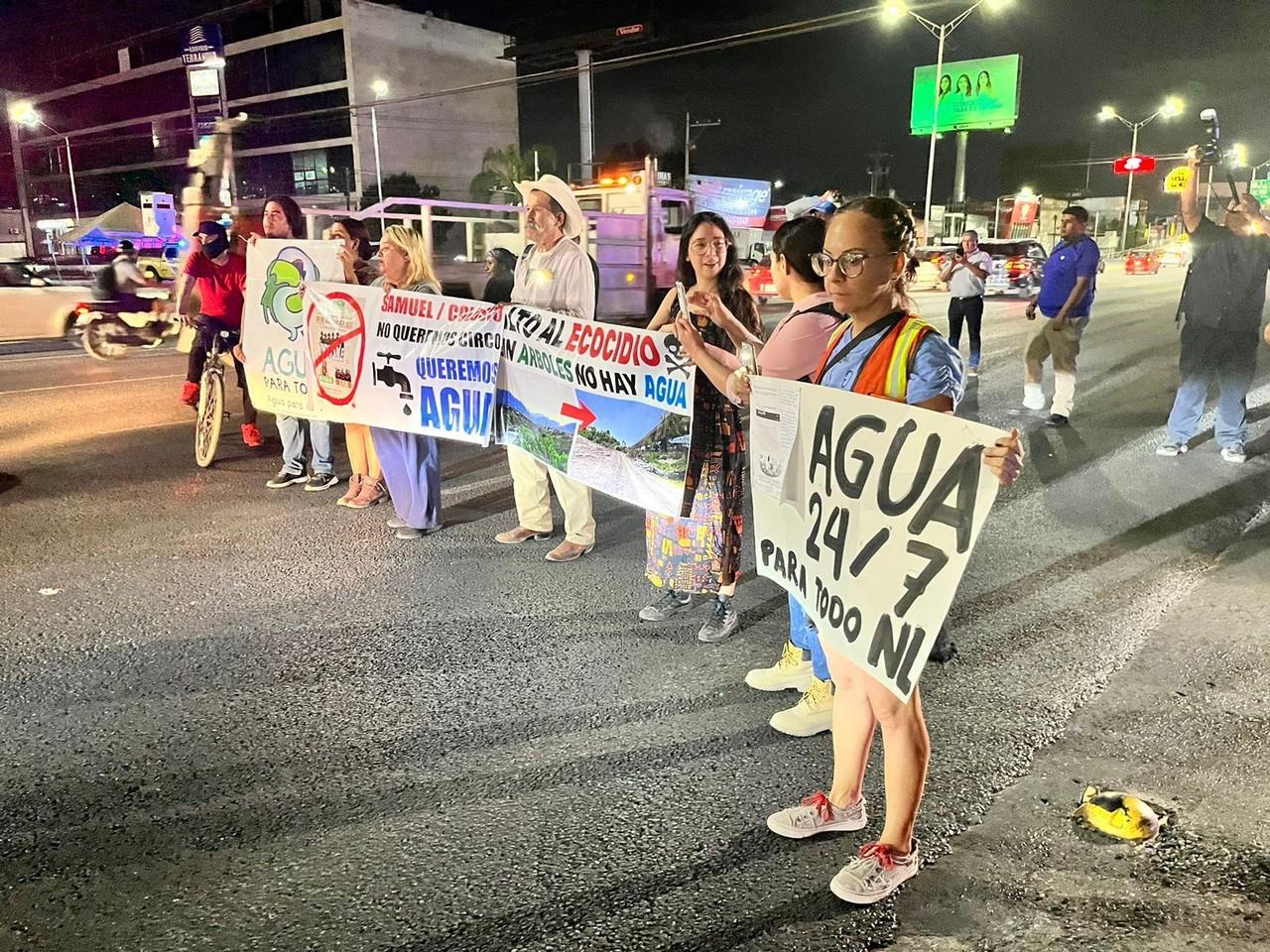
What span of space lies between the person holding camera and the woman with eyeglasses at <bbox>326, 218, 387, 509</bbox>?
20.2 feet

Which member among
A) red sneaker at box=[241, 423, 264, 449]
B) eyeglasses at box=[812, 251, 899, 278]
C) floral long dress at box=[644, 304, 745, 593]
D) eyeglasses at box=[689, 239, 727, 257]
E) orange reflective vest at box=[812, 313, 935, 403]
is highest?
eyeglasses at box=[689, 239, 727, 257]

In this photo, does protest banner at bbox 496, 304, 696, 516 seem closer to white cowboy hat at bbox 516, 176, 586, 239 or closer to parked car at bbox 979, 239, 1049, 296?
white cowboy hat at bbox 516, 176, 586, 239

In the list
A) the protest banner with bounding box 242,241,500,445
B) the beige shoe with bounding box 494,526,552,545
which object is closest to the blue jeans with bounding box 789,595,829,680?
the beige shoe with bounding box 494,526,552,545

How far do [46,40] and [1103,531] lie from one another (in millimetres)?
84143

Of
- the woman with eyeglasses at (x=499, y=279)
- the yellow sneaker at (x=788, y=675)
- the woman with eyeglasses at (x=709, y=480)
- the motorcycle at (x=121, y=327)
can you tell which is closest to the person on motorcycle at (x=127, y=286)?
the motorcycle at (x=121, y=327)

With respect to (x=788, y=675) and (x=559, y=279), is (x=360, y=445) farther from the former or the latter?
(x=788, y=675)

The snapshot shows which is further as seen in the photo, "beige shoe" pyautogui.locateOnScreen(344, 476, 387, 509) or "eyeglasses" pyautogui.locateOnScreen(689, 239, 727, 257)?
"beige shoe" pyautogui.locateOnScreen(344, 476, 387, 509)

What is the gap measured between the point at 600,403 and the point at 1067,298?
6122mm

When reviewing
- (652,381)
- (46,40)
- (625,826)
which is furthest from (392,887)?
(46,40)

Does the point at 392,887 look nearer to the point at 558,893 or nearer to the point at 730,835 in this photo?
the point at 558,893

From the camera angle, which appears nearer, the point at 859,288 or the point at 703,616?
the point at 859,288

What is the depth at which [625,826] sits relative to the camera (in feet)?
9.28

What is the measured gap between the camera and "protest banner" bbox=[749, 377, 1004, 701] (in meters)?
2.11

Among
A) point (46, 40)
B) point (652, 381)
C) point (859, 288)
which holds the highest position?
point (46, 40)
